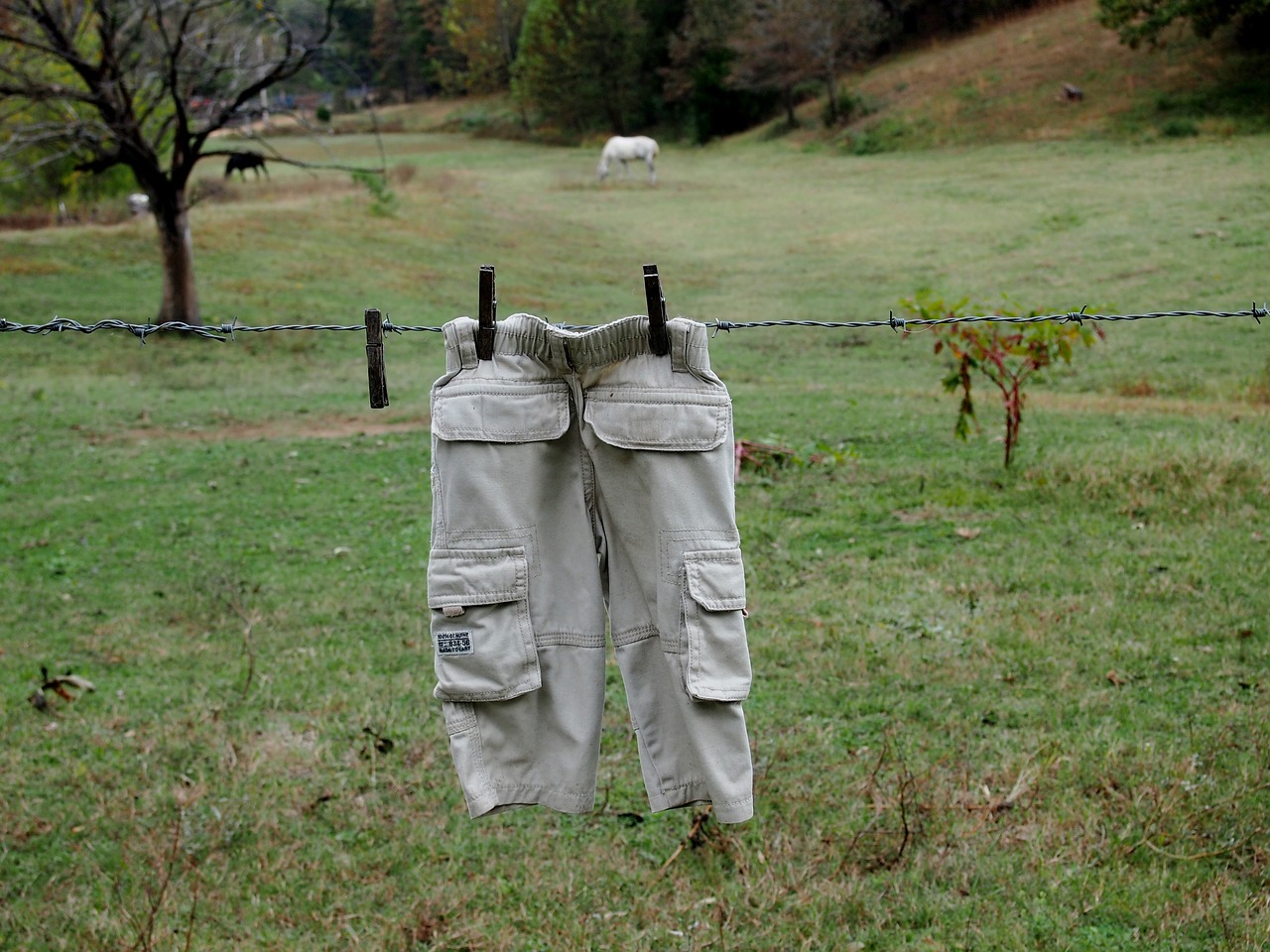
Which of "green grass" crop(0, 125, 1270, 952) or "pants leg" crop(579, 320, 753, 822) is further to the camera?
"green grass" crop(0, 125, 1270, 952)

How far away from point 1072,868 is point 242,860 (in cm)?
263

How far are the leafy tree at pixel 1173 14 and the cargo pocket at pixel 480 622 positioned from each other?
2967cm

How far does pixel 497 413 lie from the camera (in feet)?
7.89

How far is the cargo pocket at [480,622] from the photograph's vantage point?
2389 millimetres

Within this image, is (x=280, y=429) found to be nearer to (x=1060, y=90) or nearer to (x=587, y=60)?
(x=1060, y=90)

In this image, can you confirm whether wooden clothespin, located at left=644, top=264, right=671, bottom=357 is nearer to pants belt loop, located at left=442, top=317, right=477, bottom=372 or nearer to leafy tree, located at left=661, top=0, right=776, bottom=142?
pants belt loop, located at left=442, top=317, right=477, bottom=372

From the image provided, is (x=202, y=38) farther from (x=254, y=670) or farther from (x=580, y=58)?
(x=580, y=58)

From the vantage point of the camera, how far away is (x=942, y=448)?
922 centimetres

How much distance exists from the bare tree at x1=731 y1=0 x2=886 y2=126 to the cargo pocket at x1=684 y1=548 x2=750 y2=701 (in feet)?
129

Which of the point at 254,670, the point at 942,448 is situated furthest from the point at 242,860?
the point at 942,448

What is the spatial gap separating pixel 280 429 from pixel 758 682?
776 cm

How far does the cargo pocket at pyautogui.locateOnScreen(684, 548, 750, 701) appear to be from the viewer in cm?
240

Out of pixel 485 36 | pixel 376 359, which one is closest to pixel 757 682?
pixel 376 359

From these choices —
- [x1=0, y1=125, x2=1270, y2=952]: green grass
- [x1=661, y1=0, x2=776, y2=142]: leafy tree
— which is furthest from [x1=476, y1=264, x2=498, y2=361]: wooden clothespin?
[x1=661, y1=0, x2=776, y2=142]: leafy tree
